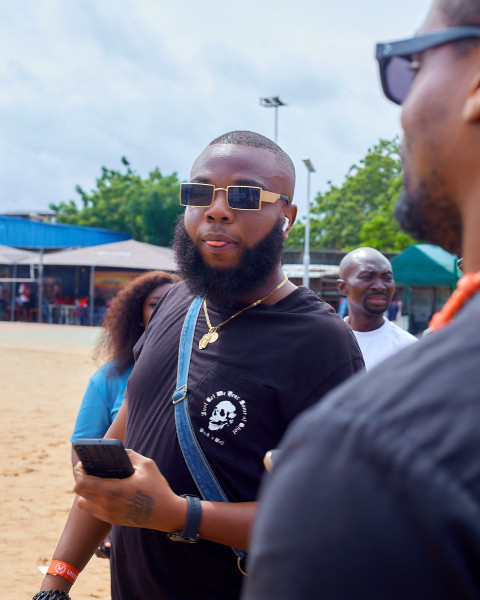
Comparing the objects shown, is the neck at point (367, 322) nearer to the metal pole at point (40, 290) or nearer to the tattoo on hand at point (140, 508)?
the tattoo on hand at point (140, 508)

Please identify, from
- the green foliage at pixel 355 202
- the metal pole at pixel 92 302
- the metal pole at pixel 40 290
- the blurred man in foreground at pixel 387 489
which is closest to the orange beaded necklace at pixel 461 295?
the blurred man in foreground at pixel 387 489

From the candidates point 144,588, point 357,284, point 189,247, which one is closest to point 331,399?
point 144,588

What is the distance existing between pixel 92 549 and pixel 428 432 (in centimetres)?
203

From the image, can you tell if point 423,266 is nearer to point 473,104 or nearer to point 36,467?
point 36,467

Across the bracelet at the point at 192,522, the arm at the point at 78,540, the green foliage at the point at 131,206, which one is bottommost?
the arm at the point at 78,540

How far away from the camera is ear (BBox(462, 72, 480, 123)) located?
90 centimetres

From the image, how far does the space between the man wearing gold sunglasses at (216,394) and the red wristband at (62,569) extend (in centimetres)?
1

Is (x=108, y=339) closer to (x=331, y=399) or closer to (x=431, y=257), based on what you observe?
(x=331, y=399)

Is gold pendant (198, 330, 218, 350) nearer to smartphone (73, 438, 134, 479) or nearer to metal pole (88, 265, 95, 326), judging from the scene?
smartphone (73, 438, 134, 479)

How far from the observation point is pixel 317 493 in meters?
0.69

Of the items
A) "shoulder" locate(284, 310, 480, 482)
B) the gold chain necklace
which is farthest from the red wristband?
"shoulder" locate(284, 310, 480, 482)

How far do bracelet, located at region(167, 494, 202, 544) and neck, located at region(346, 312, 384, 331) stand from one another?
3.47 metres

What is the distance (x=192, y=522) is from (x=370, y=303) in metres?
3.74

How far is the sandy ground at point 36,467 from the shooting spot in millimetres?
5125
